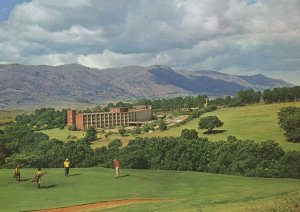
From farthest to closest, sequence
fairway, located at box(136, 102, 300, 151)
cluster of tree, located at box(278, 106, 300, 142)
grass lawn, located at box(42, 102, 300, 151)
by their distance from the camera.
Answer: grass lawn, located at box(42, 102, 300, 151) → fairway, located at box(136, 102, 300, 151) → cluster of tree, located at box(278, 106, 300, 142)

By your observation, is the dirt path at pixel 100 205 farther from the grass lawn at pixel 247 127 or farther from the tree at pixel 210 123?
the tree at pixel 210 123

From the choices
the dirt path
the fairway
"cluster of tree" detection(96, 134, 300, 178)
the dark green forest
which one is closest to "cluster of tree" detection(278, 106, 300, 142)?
the fairway

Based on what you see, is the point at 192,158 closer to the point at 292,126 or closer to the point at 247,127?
the point at 292,126

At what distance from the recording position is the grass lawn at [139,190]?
30453mm

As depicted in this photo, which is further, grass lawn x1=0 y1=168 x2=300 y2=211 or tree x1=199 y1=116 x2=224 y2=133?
tree x1=199 y1=116 x2=224 y2=133

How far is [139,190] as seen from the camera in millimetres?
37312

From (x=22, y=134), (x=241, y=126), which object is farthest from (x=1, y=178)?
(x=241, y=126)

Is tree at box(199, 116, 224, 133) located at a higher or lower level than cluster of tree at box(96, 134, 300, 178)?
higher

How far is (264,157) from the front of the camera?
61938mm

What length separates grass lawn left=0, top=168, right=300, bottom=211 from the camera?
30.5 metres

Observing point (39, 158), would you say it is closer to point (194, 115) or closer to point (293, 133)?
point (293, 133)

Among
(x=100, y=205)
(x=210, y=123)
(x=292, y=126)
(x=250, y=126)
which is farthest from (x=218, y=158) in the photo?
(x=250, y=126)

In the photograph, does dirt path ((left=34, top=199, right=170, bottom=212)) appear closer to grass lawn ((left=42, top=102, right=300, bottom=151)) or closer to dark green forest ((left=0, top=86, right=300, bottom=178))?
dark green forest ((left=0, top=86, right=300, bottom=178))

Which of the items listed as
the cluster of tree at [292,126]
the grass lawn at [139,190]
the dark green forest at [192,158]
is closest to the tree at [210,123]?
the cluster of tree at [292,126]
